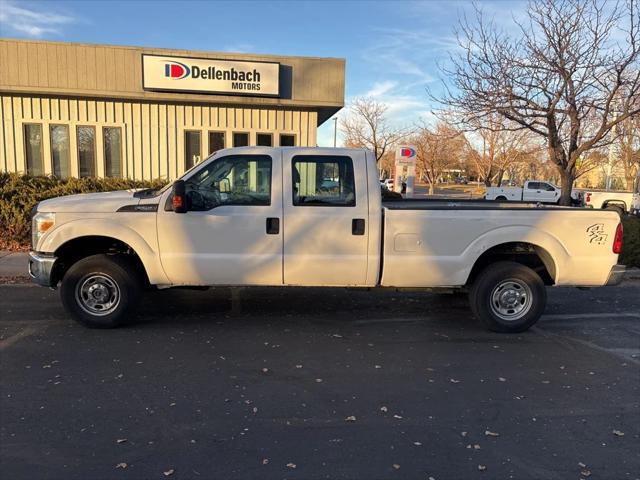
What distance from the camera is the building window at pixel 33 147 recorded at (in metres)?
14.5

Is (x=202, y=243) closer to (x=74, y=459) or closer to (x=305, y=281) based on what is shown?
(x=305, y=281)

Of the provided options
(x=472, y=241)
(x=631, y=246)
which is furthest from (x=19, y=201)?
(x=631, y=246)

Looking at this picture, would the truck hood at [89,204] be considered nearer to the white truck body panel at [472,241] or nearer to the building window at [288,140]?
the white truck body panel at [472,241]

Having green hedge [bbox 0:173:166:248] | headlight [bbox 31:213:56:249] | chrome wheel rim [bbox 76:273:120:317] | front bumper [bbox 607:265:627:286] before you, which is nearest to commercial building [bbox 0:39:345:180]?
green hedge [bbox 0:173:166:248]

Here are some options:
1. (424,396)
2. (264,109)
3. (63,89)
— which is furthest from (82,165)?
(424,396)

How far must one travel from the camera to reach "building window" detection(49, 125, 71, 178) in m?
14.5

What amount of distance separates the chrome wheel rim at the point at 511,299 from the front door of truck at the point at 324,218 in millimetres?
1575

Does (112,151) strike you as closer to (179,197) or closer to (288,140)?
(288,140)

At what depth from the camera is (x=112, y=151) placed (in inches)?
585

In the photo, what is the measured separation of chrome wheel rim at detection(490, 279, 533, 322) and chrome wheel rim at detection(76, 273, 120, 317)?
428cm

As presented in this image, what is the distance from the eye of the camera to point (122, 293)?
5543 millimetres

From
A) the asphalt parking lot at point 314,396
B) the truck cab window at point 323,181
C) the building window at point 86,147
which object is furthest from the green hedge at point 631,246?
the building window at point 86,147

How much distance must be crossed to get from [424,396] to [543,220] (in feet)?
8.67

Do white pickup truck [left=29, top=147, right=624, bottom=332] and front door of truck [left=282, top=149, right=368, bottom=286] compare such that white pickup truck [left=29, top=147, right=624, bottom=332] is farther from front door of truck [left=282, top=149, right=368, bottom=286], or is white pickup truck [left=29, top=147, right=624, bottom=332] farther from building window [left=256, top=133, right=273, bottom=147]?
building window [left=256, top=133, right=273, bottom=147]
